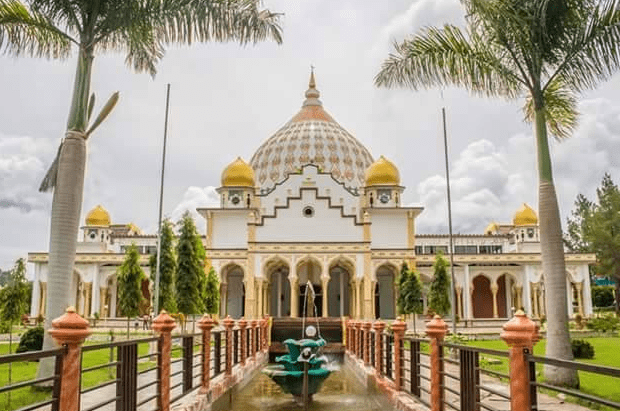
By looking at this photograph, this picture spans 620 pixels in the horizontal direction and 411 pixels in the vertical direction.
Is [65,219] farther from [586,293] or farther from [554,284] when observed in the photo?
[586,293]

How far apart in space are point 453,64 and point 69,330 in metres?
9.86

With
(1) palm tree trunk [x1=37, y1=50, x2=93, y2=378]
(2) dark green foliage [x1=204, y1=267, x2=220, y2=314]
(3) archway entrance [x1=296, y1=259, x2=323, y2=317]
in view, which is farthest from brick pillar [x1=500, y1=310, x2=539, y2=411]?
(3) archway entrance [x1=296, y1=259, x2=323, y2=317]

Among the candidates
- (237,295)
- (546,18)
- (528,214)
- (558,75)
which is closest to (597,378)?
(558,75)

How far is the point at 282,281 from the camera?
42.7 meters

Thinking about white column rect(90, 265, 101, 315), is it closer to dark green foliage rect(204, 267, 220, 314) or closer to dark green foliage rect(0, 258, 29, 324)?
dark green foliage rect(204, 267, 220, 314)

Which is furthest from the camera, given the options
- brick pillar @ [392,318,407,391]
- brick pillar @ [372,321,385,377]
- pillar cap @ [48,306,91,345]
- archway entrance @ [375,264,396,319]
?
archway entrance @ [375,264,396,319]

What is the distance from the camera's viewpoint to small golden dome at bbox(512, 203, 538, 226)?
155 ft

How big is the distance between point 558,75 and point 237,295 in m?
34.2

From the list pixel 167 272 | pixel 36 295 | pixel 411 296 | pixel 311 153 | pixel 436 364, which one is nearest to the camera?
pixel 436 364

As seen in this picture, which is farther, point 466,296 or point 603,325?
point 466,296

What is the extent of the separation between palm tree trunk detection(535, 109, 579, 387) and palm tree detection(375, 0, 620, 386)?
17 mm

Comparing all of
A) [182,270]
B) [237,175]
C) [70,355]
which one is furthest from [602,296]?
[70,355]

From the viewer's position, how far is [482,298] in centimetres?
4538

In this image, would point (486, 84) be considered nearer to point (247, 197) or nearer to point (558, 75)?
point (558, 75)
